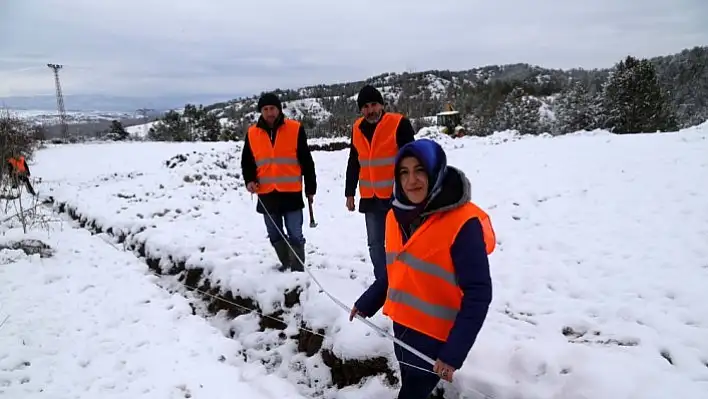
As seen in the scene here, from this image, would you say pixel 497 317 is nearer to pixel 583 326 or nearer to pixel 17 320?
pixel 583 326

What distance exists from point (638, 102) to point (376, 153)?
32175 mm

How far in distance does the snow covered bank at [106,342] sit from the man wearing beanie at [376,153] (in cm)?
170

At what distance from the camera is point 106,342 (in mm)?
4230

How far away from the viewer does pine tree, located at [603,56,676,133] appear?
93.1 feet

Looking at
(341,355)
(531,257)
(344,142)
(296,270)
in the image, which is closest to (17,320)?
(296,270)

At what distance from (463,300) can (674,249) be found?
468cm

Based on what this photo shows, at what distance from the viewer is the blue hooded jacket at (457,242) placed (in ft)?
6.23

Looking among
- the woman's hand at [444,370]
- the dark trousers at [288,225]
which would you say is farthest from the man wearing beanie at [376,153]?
the woman's hand at [444,370]

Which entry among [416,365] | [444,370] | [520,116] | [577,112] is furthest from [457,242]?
[520,116]

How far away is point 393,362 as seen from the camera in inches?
137

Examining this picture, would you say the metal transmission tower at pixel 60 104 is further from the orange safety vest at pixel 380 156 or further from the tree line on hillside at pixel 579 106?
the orange safety vest at pixel 380 156

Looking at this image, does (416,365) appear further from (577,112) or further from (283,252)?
(577,112)

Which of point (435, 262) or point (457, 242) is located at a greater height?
point (457, 242)

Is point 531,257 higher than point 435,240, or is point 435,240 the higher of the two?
point 435,240
